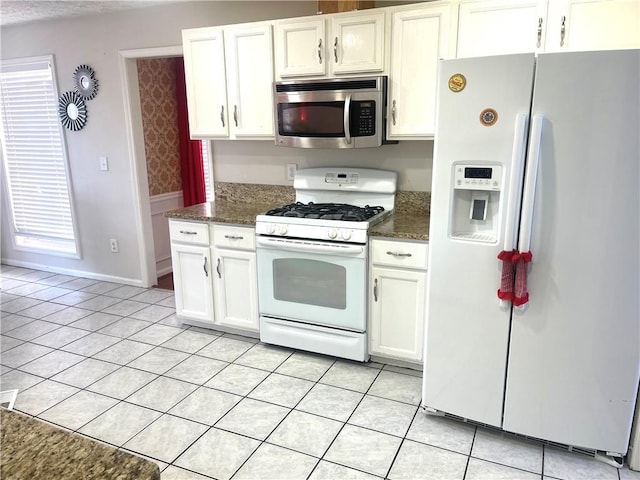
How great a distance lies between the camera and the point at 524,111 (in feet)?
6.31

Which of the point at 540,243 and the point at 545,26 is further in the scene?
the point at 545,26

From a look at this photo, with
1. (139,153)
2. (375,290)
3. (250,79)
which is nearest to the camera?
(375,290)

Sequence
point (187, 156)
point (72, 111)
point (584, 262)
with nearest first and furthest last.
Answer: point (584, 262) → point (72, 111) → point (187, 156)

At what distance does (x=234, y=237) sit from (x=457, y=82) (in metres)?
1.76

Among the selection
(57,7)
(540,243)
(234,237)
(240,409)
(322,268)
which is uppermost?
(57,7)

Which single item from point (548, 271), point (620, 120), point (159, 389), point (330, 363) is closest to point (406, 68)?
point (620, 120)

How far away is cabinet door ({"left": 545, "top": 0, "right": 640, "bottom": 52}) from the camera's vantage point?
7.39 ft

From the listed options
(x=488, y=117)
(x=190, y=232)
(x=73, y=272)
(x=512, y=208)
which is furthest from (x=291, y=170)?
(x=73, y=272)

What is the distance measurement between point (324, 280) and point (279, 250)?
0.34 m

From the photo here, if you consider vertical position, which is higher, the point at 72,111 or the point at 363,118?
the point at 72,111

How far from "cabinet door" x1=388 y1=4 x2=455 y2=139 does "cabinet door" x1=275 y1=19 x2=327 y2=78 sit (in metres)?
0.46

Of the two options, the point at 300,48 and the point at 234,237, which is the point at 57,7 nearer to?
the point at 300,48

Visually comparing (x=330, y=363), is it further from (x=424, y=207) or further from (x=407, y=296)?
(x=424, y=207)

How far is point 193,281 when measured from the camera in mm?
3416
